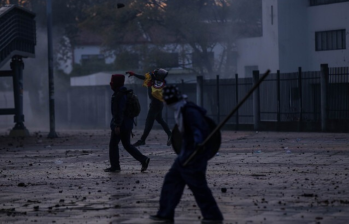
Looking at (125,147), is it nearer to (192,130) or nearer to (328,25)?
(192,130)

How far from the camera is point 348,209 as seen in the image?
938cm

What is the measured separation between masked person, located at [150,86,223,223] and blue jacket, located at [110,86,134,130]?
551 cm

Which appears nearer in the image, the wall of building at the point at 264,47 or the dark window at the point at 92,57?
the wall of building at the point at 264,47

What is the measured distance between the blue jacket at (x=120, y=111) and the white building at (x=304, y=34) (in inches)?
1174

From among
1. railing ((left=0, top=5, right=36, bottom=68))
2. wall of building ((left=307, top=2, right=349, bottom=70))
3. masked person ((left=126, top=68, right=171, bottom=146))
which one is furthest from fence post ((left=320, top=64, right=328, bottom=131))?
wall of building ((left=307, top=2, right=349, bottom=70))

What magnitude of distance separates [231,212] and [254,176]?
4061mm

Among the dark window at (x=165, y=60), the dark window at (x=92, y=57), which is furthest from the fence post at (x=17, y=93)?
the dark window at (x=92, y=57)

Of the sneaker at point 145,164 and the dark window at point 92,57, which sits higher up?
the dark window at point 92,57

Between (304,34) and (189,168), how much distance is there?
37261 millimetres

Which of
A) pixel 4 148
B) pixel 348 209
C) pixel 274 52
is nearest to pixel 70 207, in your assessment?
pixel 348 209

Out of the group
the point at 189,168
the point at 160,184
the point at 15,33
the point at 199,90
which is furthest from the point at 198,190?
the point at 199,90

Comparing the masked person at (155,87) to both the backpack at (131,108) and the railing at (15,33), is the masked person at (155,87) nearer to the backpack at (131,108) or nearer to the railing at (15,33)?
the backpack at (131,108)

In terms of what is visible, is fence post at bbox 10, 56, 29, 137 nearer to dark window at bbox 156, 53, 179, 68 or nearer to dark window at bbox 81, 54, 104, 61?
dark window at bbox 156, 53, 179, 68

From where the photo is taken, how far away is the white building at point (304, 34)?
42906 mm
